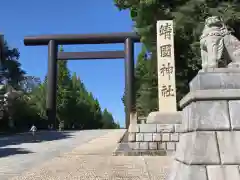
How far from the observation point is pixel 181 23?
10812 mm

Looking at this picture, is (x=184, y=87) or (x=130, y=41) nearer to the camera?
(x=184, y=87)

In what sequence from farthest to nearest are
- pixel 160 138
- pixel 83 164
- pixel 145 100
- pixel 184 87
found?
pixel 145 100 < pixel 184 87 < pixel 160 138 < pixel 83 164

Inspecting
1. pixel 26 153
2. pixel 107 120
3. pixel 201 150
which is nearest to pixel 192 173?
pixel 201 150

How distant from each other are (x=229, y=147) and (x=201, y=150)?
0.30 meters

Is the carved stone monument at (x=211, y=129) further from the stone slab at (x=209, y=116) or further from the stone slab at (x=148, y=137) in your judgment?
the stone slab at (x=148, y=137)

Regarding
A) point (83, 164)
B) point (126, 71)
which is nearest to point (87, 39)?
point (126, 71)

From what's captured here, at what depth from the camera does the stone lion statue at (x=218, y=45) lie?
368 centimetres

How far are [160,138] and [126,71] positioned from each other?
15.4 metres

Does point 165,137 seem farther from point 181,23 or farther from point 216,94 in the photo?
point 216,94

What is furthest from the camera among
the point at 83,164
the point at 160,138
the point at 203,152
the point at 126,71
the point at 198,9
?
the point at 126,71

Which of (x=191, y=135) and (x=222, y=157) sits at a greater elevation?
(x=191, y=135)

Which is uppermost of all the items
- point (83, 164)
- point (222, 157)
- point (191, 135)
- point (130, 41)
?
point (130, 41)

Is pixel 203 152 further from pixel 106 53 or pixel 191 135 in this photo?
pixel 106 53

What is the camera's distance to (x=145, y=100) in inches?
605
